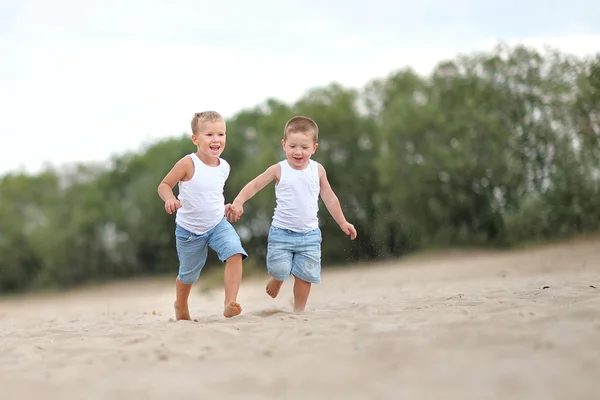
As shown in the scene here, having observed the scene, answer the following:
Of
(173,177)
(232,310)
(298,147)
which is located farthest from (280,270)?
(173,177)

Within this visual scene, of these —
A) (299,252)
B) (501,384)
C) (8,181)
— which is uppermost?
(8,181)

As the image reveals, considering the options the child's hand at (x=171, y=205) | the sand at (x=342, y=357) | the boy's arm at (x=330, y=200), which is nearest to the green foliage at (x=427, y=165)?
the boy's arm at (x=330, y=200)

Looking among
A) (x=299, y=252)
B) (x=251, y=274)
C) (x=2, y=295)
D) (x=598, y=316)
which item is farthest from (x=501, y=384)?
(x=2, y=295)

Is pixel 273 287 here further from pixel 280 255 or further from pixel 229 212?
pixel 229 212

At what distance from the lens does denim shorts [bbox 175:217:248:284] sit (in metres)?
6.28

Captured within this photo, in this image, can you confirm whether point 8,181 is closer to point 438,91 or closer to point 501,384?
point 438,91

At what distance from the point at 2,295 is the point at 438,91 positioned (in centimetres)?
1836

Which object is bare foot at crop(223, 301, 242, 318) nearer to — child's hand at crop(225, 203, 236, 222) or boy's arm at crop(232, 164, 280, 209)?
child's hand at crop(225, 203, 236, 222)

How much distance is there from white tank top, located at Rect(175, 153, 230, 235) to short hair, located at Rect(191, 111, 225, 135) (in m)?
0.24

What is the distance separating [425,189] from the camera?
65.8 feet

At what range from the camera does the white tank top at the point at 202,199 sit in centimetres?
639

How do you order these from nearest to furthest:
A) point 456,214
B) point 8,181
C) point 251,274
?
point 456,214
point 251,274
point 8,181

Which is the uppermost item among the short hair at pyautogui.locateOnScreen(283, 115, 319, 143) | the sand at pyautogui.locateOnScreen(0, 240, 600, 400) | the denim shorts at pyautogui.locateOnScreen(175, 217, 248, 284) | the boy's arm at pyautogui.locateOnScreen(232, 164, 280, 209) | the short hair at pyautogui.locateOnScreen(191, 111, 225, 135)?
the short hair at pyautogui.locateOnScreen(191, 111, 225, 135)

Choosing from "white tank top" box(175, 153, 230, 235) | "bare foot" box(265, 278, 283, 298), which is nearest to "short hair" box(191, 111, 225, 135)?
"white tank top" box(175, 153, 230, 235)
